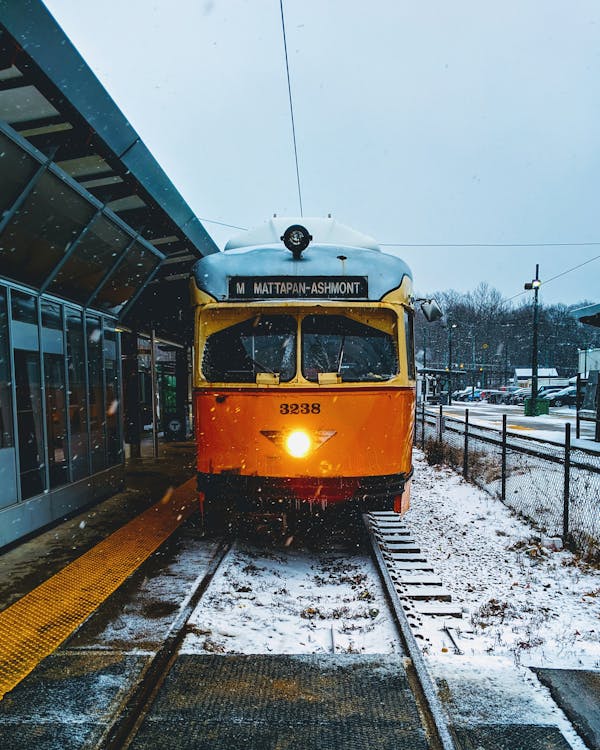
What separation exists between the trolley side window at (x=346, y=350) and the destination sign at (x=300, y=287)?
26cm

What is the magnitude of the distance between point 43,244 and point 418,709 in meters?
6.53

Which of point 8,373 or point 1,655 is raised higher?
point 8,373

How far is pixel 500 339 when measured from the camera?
311 ft

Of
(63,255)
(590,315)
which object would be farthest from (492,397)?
(63,255)

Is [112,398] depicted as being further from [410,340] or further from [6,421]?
[410,340]

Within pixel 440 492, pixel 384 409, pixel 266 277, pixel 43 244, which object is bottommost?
pixel 440 492

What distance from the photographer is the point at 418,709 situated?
338cm

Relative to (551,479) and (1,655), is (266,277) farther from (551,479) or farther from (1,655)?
(551,479)

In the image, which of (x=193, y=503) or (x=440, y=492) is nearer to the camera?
(x=193, y=503)

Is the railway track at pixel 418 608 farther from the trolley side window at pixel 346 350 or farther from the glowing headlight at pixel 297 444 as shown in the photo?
the trolley side window at pixel 346 350

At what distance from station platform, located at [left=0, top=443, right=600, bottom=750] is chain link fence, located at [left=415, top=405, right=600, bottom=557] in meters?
3.55

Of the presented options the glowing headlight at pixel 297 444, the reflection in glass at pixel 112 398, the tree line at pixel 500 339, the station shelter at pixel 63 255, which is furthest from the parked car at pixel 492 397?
the glowing headlight at pixel 297 444

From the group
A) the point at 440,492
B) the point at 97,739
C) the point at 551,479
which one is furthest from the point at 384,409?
the point at 551,479

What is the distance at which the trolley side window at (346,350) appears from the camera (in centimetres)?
615
